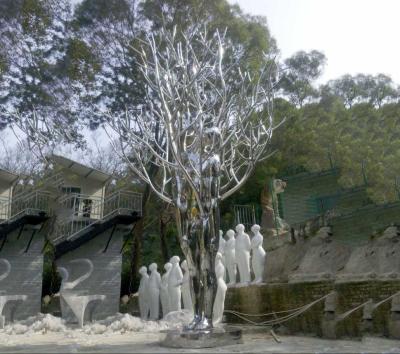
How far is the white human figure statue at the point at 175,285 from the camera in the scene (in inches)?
527

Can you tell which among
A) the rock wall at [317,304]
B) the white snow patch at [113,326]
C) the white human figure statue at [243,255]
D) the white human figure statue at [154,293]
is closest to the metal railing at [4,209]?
the white snow patch at [113,326]

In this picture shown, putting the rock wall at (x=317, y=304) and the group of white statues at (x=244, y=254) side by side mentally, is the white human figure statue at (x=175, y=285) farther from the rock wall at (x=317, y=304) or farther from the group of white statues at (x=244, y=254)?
the rock wall at (x=317, y=304)

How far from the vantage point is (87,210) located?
1867 cm

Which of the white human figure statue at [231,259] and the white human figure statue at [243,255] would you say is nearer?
the white human figure statue at [243,255]

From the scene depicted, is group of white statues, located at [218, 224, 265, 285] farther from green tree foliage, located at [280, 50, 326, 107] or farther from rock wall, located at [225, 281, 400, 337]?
green tree foliage, located at [280, 50, 326, 107]

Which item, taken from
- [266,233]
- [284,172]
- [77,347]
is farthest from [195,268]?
[284,172]

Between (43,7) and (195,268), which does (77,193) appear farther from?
(195,268)

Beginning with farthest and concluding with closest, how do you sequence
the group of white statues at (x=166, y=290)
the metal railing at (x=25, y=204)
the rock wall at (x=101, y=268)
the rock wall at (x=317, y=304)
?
the rock wall at (x=101, y=268) → the metal railing at (x=25, y=204) → the group of white statues at (x=166, y=290) → the rock wall at (x=317, y=304)

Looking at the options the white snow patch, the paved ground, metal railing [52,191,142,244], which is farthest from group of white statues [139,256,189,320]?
metal railing [52,191,142,244]

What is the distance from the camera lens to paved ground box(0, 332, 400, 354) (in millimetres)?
7012

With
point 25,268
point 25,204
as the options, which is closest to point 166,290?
point 25,268

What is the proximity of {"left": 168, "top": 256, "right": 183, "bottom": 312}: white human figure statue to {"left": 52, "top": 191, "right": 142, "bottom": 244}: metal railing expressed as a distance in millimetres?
4837

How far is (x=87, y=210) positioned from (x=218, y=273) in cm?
955

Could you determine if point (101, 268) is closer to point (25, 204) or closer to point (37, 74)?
point (25, 204)
